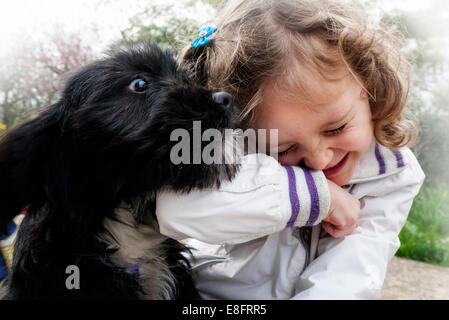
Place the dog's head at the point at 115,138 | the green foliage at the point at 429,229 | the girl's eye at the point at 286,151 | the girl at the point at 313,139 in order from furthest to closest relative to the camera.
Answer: the green foliage at the point at 429,229
the girl's eye at the point at 286,151
the girl at the point at 313,139
the dog's head at the point at 115,138

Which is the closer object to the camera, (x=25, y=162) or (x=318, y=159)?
(x=25, y=162)

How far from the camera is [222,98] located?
152 cm

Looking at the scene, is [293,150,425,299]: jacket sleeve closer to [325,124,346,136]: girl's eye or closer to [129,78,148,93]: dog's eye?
[325,124,346,136]: girl's eye

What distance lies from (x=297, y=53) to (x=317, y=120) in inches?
12.7

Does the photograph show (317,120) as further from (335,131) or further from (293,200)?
(293,200)

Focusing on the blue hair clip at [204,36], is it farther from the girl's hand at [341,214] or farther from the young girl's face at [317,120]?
the girl's hand at [341,214]

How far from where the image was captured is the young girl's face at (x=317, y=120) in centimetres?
182

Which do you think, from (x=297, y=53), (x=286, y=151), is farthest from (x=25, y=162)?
(x=297, y=53)

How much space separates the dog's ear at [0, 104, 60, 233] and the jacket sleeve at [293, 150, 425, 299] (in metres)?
1.16

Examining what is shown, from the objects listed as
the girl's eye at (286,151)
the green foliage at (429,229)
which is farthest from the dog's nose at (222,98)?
the green foliage at (429,229)

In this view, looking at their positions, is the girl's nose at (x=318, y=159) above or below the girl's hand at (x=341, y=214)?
above

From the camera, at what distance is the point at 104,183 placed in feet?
5.16

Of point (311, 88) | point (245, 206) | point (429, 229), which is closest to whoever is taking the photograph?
point (245, 206)

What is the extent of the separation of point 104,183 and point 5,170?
37 cm
